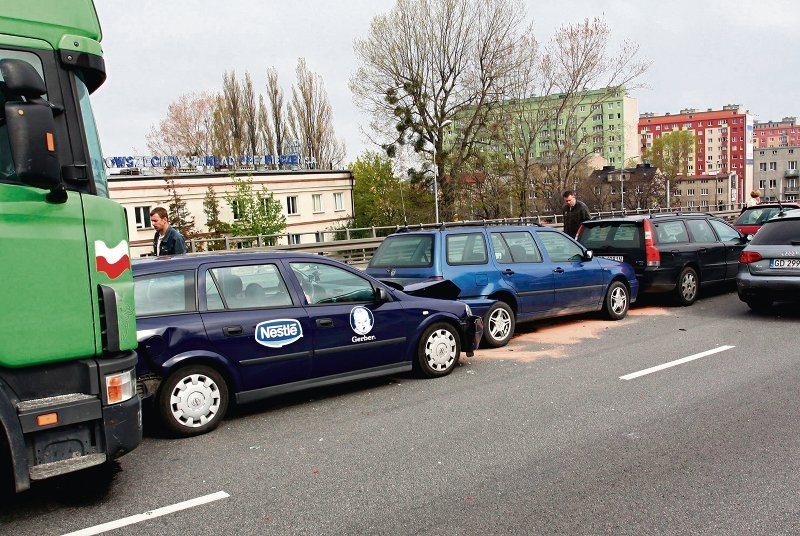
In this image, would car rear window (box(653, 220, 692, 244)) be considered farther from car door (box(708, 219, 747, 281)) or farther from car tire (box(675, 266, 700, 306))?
car door (box(708, 219, 747, 281))

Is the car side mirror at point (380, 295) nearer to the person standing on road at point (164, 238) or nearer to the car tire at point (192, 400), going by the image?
the car tire at point (192, 400)

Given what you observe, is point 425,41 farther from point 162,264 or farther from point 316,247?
point 162,264

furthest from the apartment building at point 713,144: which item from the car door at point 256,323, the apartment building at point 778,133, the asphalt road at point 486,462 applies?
the car door at point 256,323

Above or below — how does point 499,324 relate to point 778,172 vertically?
below

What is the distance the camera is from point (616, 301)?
10.8 meters

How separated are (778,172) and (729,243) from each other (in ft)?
503

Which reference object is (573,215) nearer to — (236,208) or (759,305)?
(759,305)

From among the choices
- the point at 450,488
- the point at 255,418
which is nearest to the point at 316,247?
the point at 255,418

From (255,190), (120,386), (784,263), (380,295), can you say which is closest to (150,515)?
(120,386)

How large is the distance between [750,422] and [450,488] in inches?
105

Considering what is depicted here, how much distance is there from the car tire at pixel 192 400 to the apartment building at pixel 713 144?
142034 millimetres

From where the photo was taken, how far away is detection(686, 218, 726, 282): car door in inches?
485

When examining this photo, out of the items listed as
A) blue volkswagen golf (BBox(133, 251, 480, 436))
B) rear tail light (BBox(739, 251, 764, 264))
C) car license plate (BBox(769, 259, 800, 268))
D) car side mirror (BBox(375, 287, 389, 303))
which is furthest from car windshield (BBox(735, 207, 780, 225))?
car side mirror (BBox(375, 287, 389, 303))

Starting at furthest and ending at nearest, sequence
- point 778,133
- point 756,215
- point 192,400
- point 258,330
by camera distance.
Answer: point 778,133 → point 756,215 → point 258,330 → point 192,400
